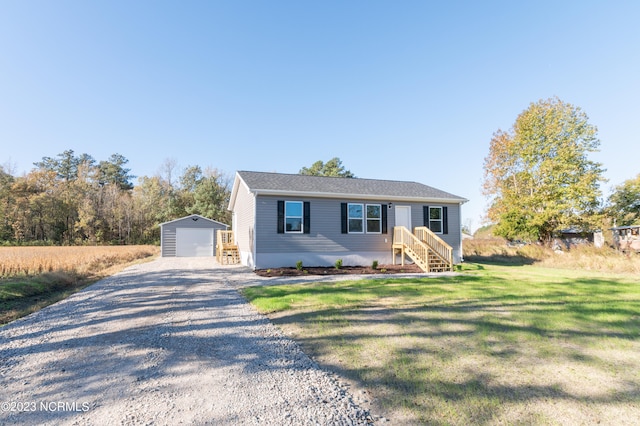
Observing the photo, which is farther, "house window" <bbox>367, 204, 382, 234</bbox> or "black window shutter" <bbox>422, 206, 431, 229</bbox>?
"black window shutter" <bbox>422, 206, 431, 229</bbox>

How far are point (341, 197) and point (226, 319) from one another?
30.4 ft

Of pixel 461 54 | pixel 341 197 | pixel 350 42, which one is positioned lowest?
pixel 341 197

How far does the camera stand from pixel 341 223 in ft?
44.4

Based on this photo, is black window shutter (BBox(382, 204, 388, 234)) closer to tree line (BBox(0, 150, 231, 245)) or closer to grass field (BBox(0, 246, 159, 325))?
grass field (BBox(0, 246, 159, 325))

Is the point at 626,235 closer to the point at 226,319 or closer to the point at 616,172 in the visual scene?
the point at 616,172

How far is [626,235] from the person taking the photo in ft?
61.9

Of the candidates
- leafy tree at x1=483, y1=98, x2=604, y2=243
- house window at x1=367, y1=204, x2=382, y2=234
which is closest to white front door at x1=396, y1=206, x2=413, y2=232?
house window at x1=367, y1=204, x2=382, y2=234

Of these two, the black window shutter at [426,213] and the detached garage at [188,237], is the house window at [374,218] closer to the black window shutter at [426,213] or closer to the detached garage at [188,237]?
the black window shutter at [426,213]

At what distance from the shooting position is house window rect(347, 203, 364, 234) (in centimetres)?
1375

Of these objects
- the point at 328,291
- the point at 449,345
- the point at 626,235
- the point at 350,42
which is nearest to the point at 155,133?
the point at 350,42

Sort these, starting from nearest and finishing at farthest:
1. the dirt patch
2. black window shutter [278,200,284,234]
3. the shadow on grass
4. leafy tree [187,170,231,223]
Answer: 1. the dirt patch
2. black window shutter [278,200,284,234]
3. the shadow on grass
4. leafy tree [187,170,231,223]

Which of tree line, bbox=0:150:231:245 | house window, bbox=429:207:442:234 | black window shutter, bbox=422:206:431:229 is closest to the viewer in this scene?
black window shutter, bbox=422:206:431:229

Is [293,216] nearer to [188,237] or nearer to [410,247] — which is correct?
[410,247]

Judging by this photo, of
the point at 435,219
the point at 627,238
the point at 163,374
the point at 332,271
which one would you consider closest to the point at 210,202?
the point at 332,271
